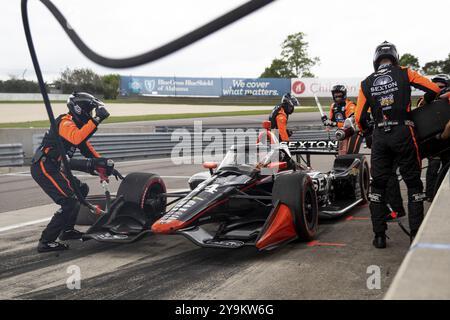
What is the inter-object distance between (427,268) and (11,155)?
1428 centimetres

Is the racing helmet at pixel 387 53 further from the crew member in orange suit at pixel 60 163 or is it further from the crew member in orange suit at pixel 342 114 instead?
the crew member in orange suit at pixel 342 114

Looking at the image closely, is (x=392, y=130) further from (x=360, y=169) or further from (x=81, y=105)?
(x=81, y=105)

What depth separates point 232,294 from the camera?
383 centimetres

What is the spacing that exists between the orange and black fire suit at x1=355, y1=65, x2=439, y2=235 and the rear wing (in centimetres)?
246

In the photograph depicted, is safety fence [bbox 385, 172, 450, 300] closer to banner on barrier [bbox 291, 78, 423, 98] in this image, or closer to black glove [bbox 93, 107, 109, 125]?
black glove [bbox 93, 107, 109, 125]

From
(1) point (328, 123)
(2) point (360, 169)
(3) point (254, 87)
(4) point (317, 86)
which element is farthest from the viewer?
(3) point (254, 87)

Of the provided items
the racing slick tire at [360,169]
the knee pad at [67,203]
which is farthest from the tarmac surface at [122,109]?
the knee pad at [67,203]

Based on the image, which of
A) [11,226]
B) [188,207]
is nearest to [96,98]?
[188,207]

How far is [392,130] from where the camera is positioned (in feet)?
16.8

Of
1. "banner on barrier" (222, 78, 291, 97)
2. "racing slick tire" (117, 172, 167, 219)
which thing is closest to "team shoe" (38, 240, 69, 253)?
"racing slick tire" (117, 172, 167, 219)

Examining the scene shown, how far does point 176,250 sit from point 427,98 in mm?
3062

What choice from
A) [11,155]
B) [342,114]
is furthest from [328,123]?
[11,155]

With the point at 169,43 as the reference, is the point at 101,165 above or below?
below
